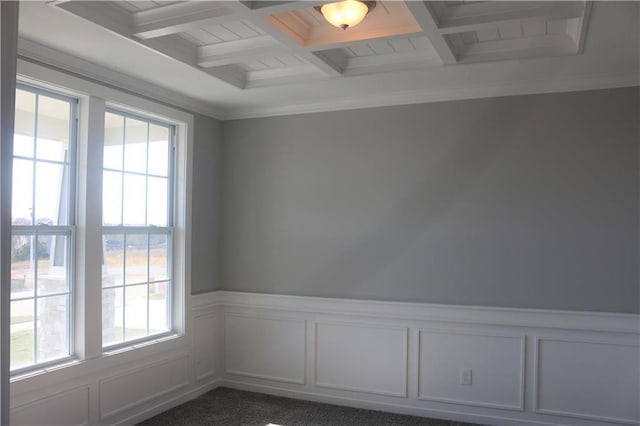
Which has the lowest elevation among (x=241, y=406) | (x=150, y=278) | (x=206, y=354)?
(x=241, y=406)

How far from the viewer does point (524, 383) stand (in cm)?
362

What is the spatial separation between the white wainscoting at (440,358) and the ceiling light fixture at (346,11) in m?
2.23

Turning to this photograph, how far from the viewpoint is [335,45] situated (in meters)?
2.93

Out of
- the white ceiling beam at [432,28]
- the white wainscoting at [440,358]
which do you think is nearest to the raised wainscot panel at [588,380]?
the white wainscoting at [440,358]

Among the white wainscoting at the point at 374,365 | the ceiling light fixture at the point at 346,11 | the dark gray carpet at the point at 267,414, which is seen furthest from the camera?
the dark gray carpet at the point at 267,414

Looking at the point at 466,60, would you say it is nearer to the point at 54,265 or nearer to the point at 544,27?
the point at 544,27

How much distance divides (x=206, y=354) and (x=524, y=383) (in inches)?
101

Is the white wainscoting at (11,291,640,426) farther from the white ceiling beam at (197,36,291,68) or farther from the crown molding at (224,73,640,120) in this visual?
the white ceiling beam at (197,36,291,68)

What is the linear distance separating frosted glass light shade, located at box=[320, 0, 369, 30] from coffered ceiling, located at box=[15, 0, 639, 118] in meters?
0.12

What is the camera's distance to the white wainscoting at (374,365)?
339cm

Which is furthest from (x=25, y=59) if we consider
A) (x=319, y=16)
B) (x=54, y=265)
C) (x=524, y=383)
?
(x=524, y=383)

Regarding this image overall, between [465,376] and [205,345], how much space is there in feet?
7.10

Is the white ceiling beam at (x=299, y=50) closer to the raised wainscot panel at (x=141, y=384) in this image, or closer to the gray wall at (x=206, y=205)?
the gray wall at (x=206, y=205)

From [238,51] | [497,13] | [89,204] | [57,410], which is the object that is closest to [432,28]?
[497,13]
